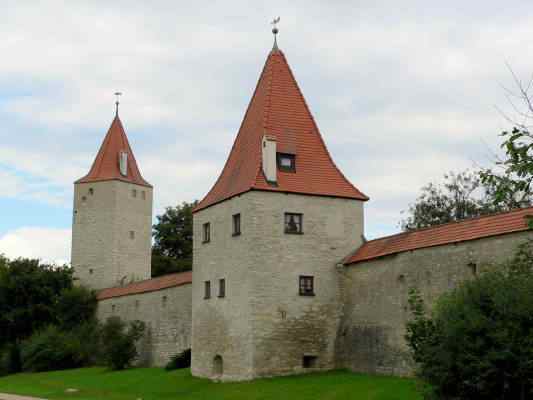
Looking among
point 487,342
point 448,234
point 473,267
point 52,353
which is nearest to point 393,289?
point 448,234

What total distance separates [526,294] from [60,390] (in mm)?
20156

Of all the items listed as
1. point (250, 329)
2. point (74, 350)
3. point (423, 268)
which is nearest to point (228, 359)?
point (250, 329)

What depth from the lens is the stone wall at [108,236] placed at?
51.1 m

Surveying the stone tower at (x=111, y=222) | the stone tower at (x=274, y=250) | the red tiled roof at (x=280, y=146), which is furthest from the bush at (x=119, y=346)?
the stone tower at (x=111, y=222)

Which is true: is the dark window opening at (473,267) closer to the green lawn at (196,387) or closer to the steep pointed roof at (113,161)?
the green lawn at (196,387)

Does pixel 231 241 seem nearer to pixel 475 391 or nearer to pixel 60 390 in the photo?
pixel 60 390

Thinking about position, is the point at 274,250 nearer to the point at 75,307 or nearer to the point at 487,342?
the point at 487,342

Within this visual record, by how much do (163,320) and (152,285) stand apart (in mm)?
2645

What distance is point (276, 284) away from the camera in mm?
25781

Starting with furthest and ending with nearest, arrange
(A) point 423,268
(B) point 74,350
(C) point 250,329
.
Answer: (B) point 74,350, (C) point 250,329, (A) point 423,268

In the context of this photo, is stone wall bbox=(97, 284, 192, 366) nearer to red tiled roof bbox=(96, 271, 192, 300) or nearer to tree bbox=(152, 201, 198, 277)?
red tiled roof bbox=(96, 271, 192, 300)

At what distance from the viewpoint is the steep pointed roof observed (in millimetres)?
52656

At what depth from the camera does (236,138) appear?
1186 inches

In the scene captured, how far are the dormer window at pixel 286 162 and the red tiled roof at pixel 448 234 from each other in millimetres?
3670
